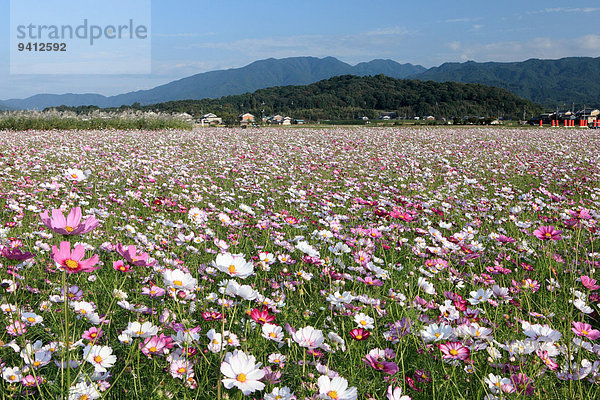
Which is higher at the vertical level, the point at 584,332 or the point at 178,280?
the point at 178,280

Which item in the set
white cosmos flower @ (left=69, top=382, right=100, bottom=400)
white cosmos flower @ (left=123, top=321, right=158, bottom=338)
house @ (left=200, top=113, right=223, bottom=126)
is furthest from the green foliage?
house @ (left=200, top=113, right=223, bottom=126)

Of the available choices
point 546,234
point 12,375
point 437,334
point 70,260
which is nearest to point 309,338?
point 437,334

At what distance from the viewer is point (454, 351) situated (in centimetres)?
129

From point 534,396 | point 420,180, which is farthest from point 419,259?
point 420,180

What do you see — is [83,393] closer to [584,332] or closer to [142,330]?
[142,330]

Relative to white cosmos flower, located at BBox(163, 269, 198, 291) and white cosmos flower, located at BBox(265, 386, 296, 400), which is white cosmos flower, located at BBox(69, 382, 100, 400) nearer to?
white cosmos flower, located at BBox(163, 269, 198, 291)

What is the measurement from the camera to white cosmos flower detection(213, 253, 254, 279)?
1.16 m

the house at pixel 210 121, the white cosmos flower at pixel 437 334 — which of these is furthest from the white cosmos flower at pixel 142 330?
the house at pixel 210 121

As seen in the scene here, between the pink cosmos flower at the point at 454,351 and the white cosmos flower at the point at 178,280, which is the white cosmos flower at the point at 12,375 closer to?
the white cosmos flower at the point at 178,280

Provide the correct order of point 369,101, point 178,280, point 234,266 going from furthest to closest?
point 369,101
point 178,280
point 234,266

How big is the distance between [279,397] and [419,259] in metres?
1.94

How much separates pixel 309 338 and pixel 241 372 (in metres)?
0.29

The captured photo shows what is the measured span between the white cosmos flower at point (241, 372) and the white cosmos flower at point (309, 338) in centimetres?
21

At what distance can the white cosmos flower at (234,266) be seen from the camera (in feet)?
3.81
